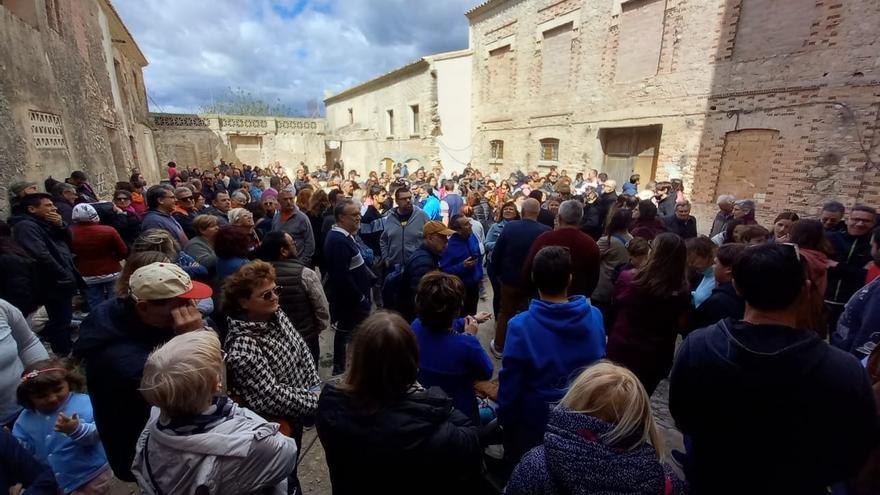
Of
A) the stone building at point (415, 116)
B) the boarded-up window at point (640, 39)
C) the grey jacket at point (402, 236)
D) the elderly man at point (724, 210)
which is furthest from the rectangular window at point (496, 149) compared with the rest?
the grey jacket at point (402, 236)

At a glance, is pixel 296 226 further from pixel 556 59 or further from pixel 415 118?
pixel 415 118

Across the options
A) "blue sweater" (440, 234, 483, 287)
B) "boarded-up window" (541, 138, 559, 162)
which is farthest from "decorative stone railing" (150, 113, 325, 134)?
"blue sweater" (440, 234, 483, 287)

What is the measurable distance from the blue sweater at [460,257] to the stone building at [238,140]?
79.7ft

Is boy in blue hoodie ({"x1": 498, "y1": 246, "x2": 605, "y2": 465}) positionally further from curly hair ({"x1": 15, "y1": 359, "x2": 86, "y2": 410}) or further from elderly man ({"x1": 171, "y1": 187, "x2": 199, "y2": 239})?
elderly man ({"x1": 171, "y1": 187, "x2": 199, "y2": 239})

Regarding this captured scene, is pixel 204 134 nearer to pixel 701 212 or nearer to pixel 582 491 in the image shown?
pixel 701 212

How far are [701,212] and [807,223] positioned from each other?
705 cm

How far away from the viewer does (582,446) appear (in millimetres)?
1104

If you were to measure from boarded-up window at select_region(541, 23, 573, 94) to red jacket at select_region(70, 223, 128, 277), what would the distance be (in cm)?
1264

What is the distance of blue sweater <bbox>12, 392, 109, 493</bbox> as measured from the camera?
1.93m

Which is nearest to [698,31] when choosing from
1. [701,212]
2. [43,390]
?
[701,212]

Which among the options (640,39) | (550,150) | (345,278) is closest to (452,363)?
(345,278)

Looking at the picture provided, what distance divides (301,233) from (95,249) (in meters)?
2.04

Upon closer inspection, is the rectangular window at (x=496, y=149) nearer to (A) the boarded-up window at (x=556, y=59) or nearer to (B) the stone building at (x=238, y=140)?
(A) the boarded-up window at (x=556, y=59)

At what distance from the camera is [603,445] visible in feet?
3.59
